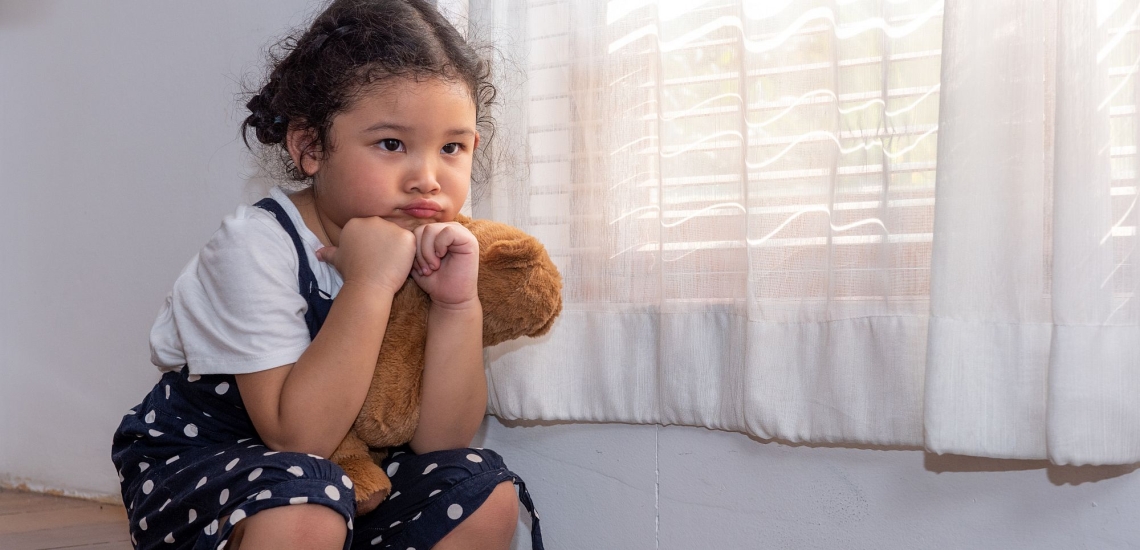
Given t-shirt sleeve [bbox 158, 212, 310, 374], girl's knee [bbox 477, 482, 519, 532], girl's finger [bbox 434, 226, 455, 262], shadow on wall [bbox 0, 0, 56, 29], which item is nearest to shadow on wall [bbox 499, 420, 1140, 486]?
girl's knee [bbox 477, 482, 519, 532]

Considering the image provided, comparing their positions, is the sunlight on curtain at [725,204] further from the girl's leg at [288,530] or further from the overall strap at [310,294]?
A: the girl's leg at [288,530]

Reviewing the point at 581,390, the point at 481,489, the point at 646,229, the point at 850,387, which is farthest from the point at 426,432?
the point at 850,387

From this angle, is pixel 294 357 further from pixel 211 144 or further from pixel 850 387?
pixel 211 144

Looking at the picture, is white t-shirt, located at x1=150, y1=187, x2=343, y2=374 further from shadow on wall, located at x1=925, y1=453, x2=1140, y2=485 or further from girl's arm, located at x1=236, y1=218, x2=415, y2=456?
shadow on wall, located at x1=925, y1=453, x2=1140, y2=485

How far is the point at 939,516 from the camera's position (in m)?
0.86

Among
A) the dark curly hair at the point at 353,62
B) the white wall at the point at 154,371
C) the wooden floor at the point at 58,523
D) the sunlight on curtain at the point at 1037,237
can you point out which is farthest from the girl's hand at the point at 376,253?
the wooden floor at the point at 58,523

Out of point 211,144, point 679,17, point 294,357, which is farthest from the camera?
point 211,144

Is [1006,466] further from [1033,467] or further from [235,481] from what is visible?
[235,481]

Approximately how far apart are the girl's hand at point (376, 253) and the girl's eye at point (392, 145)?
0.24 feet

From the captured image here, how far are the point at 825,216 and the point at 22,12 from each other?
149 centimetres

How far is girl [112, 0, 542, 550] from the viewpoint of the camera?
78 cm

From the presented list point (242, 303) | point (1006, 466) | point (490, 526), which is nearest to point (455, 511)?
point (490, 526)

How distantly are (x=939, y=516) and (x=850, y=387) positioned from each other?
0.16 metres

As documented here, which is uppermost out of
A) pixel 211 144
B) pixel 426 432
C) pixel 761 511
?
pixel 211 144
